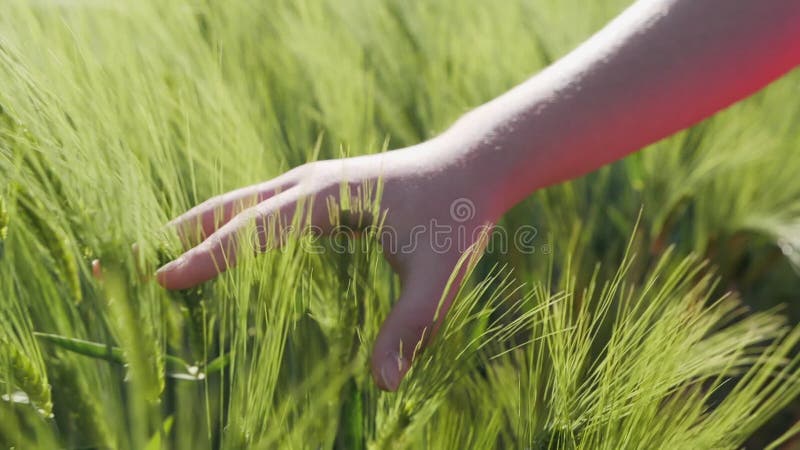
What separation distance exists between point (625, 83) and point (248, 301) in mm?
334

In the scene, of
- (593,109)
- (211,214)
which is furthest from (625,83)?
(211,214)

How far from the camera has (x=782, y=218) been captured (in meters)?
0.78

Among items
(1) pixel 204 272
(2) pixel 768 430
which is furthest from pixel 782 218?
(1) pixel 204 272

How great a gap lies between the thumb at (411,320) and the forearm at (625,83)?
0.10 m

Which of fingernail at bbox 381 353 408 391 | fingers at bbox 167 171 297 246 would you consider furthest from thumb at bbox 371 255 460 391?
fingers at bbox 167 171 297 246

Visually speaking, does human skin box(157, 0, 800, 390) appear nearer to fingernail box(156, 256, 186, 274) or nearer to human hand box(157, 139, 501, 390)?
human hand box(157, 139, 501, 390)

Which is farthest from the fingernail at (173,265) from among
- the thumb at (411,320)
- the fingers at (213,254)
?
the thumb at (411,320)

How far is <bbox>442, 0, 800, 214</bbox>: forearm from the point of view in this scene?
59 cm

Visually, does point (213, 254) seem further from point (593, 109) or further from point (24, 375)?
point (593, 109)

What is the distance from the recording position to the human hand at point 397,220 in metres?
0.44

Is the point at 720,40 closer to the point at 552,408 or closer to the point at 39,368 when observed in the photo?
the point at 552,408

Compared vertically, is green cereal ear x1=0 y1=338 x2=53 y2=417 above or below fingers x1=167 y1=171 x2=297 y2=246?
below

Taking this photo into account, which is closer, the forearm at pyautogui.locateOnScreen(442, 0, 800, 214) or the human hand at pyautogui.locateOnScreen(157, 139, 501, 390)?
the human hand at pyautogui.locateOnScreen(157, 139, 501, 390)

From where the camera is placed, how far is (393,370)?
0.44 metres
